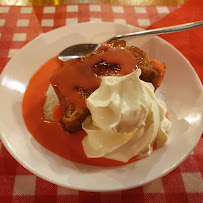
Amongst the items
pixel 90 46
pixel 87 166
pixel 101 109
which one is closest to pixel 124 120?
pixel 101 109

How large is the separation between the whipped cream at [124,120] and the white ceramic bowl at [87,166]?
0.07m

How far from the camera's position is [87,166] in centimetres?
112

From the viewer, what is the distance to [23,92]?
1379mm

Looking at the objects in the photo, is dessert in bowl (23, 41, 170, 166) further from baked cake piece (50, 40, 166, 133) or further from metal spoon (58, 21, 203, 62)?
metal spoon (58, 21, 203, 62)

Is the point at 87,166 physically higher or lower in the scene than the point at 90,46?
lower

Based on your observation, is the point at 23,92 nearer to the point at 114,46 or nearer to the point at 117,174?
the point at 114,46

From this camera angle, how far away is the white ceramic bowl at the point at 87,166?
104 cm

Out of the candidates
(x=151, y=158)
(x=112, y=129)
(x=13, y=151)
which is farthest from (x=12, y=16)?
(x=151, y=158)

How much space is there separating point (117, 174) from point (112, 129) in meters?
0.21

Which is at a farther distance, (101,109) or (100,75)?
(100,75)

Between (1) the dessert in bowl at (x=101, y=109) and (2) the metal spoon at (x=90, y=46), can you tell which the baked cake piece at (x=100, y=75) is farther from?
(2) the metal spoon at (x=90, y=46)

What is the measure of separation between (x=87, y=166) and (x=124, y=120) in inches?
11.7

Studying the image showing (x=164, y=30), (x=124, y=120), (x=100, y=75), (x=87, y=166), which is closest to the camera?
(x=124, y=120)

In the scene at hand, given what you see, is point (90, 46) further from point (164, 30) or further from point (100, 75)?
point (164, 30)
